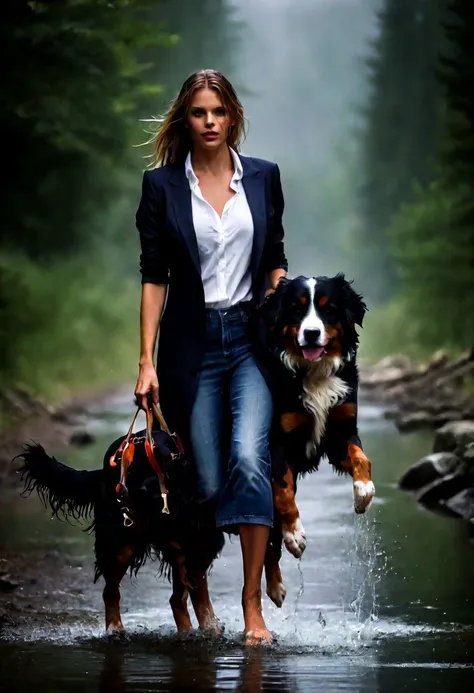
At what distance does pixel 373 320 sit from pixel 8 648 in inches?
1331

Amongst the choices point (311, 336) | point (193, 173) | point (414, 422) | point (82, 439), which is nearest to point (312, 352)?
point (311, 336)

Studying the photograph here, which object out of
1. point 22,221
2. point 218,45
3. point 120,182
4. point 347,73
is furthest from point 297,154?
point 22,221

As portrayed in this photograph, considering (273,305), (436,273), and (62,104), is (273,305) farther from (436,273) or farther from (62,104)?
(436,273)

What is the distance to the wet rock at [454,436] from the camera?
12336 millimetres

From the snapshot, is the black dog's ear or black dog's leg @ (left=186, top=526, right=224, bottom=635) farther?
black dog's leg @ (left=186, top=526, right=224, bottom=635)

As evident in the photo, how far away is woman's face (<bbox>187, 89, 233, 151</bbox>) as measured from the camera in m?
6.63

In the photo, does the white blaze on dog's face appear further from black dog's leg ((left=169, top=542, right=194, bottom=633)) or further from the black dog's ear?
black dog's leg ((left=169, top=542, right=194, bottom=633))

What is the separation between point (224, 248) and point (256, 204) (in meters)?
0.25

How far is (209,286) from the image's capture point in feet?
21.7

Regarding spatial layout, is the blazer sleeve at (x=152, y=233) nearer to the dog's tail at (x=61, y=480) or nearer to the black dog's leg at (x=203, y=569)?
the dog's tail at (x=61, y=480)

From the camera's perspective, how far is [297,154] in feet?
213

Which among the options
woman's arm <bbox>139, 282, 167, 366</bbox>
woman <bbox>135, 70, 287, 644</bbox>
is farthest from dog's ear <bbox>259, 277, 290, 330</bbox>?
woman's arm <bbox>139, 282, 167, 366</bbox>

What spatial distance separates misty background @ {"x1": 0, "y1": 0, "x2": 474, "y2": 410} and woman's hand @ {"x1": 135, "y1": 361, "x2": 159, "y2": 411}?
1.30 meters

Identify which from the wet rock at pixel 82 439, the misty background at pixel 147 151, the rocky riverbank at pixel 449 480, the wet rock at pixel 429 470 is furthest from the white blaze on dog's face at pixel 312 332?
the wet rock at pixel 82 439
